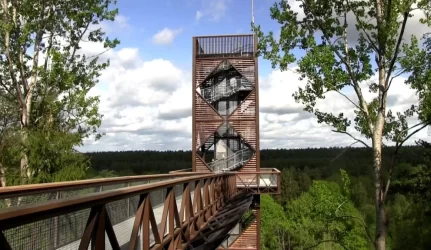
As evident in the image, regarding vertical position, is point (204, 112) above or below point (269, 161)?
above

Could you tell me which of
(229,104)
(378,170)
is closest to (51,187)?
(378,170)

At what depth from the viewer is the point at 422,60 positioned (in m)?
12.0

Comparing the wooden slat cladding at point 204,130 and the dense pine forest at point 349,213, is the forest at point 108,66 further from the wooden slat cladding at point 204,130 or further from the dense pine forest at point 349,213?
the wooden slat cladding at point 204,130

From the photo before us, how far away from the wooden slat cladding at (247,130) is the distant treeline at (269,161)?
8905 millimetres

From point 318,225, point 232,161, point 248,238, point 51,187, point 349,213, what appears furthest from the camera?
point 318,225

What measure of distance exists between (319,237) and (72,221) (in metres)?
44.6

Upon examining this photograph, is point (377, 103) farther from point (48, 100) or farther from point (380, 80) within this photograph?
point (48, 100)

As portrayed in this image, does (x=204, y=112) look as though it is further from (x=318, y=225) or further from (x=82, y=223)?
(x=82, y=223)

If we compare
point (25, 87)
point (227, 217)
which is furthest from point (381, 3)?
point (25, 87)

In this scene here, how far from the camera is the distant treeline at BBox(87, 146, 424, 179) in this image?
7894cm

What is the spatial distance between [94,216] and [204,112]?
2369 centimetres

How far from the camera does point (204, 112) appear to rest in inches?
1051

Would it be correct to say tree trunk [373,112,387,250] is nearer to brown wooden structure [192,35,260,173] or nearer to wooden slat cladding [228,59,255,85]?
brown wooden structure [192,35,260,173]

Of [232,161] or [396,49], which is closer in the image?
[396,49]
